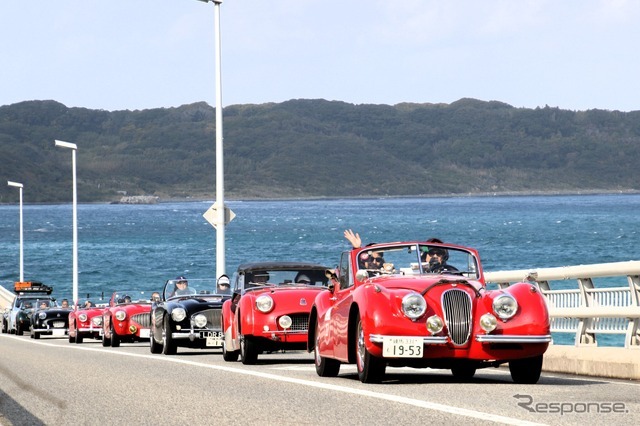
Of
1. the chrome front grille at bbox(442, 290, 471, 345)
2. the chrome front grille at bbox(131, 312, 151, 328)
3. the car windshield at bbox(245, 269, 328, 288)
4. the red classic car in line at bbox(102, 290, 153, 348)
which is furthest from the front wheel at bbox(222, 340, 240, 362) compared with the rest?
the chrome front grille at bbox(131, 312, 151, 328)

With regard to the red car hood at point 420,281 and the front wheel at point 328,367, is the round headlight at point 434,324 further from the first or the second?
the front wheel at point 328,367

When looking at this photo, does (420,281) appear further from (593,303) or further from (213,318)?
(213,318)

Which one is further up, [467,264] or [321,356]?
[467,264]

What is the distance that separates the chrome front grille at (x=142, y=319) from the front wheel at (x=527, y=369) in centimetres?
1633

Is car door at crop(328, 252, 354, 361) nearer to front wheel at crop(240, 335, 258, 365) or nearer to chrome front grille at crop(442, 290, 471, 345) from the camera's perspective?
chrome front grille at crop(442, 290, 471, 345)

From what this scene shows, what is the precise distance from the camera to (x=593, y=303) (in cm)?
1566

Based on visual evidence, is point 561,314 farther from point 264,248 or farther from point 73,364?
point 264,248

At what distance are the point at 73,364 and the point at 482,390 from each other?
8013 millimetres

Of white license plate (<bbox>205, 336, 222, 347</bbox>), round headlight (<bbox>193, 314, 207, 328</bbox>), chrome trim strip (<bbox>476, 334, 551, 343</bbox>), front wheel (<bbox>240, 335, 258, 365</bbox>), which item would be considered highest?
chrome trim strip (<bbox>476, 334, 551, 343</bbox>)

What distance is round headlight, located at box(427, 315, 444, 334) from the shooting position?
12.9m

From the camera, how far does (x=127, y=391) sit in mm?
13305

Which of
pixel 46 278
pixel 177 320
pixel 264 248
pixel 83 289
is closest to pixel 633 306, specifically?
pixel 177 320

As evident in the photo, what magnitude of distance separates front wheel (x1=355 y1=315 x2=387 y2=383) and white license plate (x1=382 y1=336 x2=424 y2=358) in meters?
0.35

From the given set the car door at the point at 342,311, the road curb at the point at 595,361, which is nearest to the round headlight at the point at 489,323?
the car door at the point at 342,311
